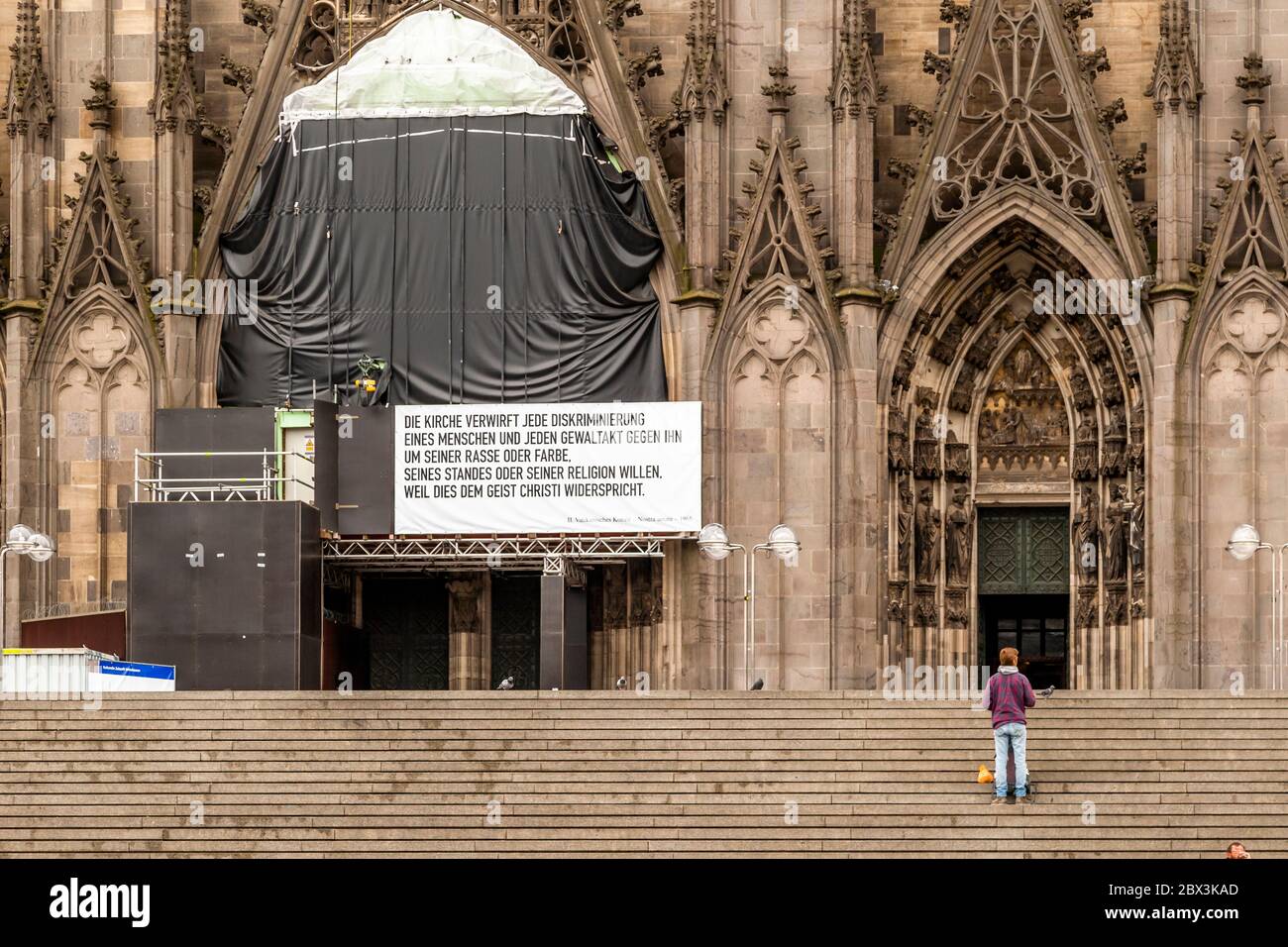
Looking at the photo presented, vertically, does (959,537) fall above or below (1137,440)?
below

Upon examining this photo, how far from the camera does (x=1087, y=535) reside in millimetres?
38906

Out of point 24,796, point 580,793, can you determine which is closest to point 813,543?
point 580,793

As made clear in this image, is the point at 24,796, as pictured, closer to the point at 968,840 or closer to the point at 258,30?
the point at 968,840

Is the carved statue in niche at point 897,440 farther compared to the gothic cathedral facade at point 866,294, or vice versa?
the carved statue in niche at point 897,440

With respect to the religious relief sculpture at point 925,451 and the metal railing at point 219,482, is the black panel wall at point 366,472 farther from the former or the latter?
the religious relief sculpture at point 925,451

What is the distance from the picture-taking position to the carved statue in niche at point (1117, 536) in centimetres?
3822

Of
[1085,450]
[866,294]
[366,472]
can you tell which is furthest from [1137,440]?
[366,472]

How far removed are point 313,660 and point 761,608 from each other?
19.6 feet

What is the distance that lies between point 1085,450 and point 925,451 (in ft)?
7.25

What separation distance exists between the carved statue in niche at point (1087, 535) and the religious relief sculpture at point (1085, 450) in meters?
0.20

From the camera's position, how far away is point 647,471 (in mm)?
37469

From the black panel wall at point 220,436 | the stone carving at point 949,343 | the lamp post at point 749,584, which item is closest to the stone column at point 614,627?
the lamp post at point 749,584

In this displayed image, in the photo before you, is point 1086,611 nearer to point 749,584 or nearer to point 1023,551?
point 1023,551

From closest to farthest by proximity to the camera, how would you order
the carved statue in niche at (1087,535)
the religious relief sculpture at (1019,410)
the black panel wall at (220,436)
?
the black panel wall at (220,436), the carved statue in niche at (1087,535), the religious relief sculpture at (1019,410)
